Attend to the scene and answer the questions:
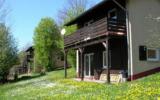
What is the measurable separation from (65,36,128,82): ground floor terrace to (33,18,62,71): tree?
80.5 ft

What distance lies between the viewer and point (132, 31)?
2714 centimetres

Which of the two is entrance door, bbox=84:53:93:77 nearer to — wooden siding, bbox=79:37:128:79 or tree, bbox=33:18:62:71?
wooden siding, bbox=79:37:128:79

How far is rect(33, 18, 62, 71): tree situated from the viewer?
60.8 meters

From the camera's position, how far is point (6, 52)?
5106 cm

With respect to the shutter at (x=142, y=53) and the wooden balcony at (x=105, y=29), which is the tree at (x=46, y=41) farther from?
the shutter at (x=142, y=53)

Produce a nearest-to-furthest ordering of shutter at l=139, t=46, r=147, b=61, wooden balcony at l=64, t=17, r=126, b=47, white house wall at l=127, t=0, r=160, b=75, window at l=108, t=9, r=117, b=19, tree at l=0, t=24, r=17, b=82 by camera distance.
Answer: wooden balcony at l=64, t=17, r=126, b=47, white house wall at l=127, t=0, r=160, b=75, shutter at l=139, t=46, r=147, b=61, window at l=108, t=9, r=117, b=19, tree at l=0, t=24, r=17, b=82

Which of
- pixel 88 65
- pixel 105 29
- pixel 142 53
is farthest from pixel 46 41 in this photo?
pixel 105 29

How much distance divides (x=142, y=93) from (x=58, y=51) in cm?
4823

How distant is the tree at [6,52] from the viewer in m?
49.7

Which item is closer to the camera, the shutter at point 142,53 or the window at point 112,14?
the shutter at point 142,53

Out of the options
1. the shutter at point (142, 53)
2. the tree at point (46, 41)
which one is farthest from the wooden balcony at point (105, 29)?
the tree at point (46, 41)

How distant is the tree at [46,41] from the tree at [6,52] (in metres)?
8.56

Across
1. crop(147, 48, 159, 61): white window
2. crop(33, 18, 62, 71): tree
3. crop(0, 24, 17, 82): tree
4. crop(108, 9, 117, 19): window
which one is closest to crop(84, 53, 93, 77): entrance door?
crop(108, 9, 117, 19): window

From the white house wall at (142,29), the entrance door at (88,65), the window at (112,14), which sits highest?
the window at (112,14)
